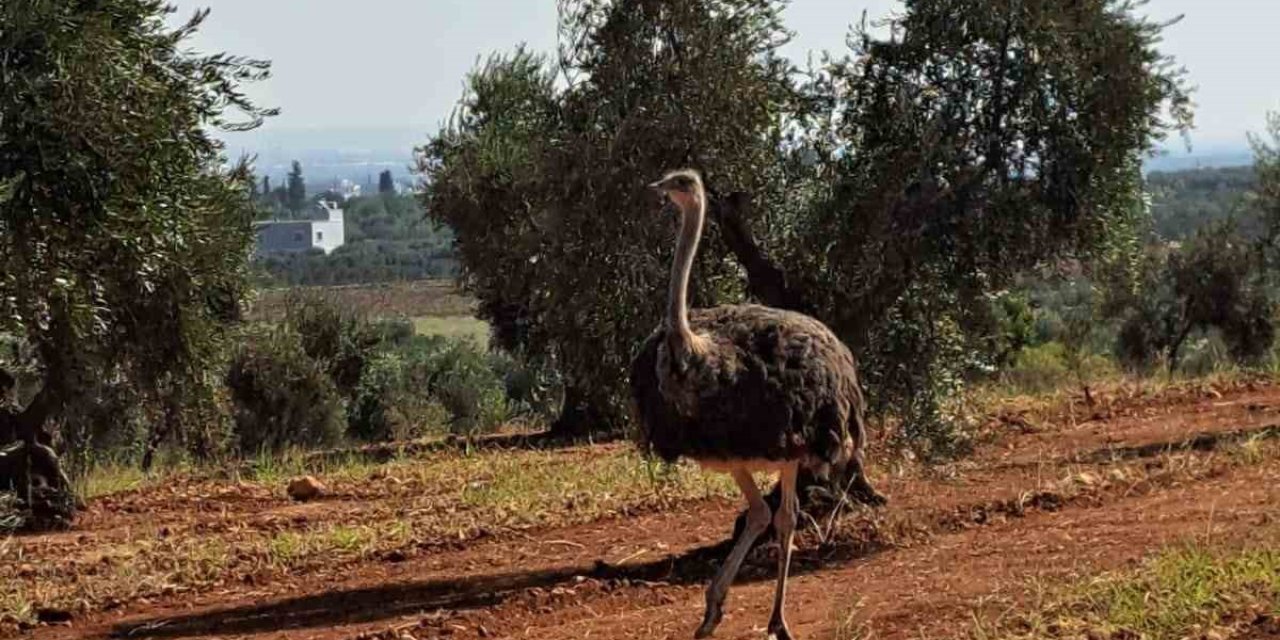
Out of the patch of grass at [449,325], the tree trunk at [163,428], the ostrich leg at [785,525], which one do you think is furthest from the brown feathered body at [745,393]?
the patch of grass at [449,325]

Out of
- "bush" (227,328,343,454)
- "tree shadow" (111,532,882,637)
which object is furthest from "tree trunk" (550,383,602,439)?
"tree shadow" (111,532,882,637)

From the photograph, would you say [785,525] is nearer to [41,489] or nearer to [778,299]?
[778,299]

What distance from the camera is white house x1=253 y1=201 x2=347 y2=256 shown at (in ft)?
199

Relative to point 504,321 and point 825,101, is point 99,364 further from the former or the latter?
point 504,321

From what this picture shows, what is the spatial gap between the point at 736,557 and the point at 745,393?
74 centimetres

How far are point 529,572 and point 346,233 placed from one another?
65.4m

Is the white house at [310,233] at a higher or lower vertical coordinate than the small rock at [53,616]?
higher

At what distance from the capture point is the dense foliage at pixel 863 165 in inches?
386

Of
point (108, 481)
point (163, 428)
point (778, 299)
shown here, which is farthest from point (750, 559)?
point (163, 428)

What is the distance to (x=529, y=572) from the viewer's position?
1009 centimetres

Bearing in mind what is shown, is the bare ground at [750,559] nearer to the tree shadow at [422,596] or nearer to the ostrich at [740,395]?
the tree shadow at [422,596]

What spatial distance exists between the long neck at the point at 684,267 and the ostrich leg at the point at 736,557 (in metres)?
0.77

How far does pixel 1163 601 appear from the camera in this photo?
731cm

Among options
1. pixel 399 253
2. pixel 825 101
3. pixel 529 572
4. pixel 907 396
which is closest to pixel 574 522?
pixel 529 572
